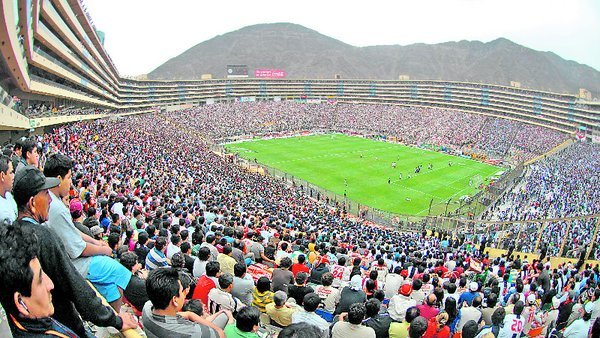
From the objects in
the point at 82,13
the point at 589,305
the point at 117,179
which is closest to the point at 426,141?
the point at 82,13

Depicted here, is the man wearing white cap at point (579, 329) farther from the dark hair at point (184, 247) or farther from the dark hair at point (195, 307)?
the dark hair at point (184, 247)

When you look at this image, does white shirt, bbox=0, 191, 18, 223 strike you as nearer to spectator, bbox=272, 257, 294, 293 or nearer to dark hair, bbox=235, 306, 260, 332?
dark hair, bbox=235, 306, 260, 332

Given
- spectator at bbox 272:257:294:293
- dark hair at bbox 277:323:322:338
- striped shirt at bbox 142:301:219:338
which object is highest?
dark hair at bbox 277:323:322:338

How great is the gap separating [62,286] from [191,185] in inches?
900

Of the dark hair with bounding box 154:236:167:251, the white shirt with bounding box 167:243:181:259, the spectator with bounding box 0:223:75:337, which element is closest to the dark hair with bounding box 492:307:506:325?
the dark hair with bounding box 154:236:167:251

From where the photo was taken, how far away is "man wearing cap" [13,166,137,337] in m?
3.29

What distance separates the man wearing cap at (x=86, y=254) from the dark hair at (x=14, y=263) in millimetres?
1678

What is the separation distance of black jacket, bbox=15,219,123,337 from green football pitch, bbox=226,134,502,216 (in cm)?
3582

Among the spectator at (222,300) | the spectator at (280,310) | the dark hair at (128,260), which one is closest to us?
the spectator at (222,300)

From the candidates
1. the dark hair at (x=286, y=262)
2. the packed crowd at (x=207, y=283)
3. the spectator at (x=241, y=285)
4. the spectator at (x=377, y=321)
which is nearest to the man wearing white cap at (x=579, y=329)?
the packed crowd at (x=207, y=283)

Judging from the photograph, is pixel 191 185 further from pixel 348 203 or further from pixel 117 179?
pixel 348 203

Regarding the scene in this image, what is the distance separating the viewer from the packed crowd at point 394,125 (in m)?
67.5

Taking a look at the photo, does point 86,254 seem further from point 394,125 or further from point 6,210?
point 394,125

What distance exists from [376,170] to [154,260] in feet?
153
